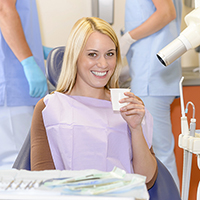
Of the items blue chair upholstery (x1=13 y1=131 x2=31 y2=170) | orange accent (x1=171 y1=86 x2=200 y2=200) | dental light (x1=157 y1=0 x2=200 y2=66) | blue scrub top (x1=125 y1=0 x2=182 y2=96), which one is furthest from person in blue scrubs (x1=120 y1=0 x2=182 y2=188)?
dental light (x1=157 y1=0 x2=200 y2=66)

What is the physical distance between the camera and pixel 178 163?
78.6 inches

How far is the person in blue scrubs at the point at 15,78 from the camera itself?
5.05 ft

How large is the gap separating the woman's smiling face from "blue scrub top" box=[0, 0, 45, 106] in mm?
566

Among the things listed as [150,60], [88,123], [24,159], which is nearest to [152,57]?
[150,60]

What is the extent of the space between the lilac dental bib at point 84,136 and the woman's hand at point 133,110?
86mm

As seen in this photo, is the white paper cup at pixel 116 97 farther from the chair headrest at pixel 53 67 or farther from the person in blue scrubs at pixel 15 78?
the person in blue scrubs at pixel 15 78

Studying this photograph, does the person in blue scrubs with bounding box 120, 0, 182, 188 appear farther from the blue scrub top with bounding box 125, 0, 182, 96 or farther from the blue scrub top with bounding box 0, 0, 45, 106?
the blue scrub top with bounding box 0, 0, 45, 106

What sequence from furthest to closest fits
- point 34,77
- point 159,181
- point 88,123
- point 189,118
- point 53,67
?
point 189,118 < point 34,77 < point 53,67 < point 88,123 < point 159,181

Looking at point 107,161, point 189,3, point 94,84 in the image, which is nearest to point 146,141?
point 107,161

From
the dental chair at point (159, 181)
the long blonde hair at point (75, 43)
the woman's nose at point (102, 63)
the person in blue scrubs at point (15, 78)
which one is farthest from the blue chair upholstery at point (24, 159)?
the person in blue scrubs at point (15, 78)

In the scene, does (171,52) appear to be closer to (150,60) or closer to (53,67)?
(53,67)

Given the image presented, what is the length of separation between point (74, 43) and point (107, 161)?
437 mm

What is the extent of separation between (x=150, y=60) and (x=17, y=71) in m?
0.69

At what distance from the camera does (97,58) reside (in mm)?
1131
